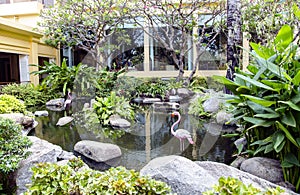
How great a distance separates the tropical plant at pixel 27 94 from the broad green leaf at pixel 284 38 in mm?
9662

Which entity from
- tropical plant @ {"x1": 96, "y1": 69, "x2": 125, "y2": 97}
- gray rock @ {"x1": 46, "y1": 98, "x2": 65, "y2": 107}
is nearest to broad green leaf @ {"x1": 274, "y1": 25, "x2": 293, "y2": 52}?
tropical plant @ {"x1": 96, "y1": 69, "x2": 125, "y2": 97}

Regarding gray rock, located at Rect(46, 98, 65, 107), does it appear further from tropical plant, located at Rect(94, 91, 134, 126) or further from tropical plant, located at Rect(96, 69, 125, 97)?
tropical plant, located at Rect(94, 91, 134, 126)

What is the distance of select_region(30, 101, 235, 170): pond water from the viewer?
13.9 ft

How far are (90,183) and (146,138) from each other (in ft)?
12.1

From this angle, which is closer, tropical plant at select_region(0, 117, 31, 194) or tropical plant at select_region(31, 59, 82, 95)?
tropical plant at select_region(0, 117, 31, 194)

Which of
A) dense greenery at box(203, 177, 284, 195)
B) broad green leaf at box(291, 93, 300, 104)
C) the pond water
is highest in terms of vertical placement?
broad green leaf at box(291, 93, 300, 104)

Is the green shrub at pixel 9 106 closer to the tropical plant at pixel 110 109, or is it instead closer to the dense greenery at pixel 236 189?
the tropical plant at pixel 110 109

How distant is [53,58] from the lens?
15867mm

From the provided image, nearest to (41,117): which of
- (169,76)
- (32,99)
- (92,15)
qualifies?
(32,99)

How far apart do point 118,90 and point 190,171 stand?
30.1ft

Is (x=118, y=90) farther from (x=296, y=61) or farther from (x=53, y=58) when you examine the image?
(x=296, y=61)

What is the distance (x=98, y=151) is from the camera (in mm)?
4156

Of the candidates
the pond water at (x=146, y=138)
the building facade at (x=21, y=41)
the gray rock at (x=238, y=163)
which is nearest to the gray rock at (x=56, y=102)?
the building facade at (x=21, y=41)

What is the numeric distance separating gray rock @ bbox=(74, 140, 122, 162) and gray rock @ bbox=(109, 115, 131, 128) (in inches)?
89.7
